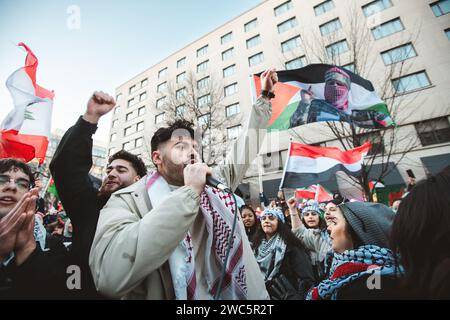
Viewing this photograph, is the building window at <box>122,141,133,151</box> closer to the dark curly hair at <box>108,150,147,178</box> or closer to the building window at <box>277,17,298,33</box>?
the building window at <box>277,17,298,33</box>

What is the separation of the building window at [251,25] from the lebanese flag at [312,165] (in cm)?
1974

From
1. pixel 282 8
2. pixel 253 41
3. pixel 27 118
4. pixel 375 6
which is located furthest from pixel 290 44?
pixel 27 118

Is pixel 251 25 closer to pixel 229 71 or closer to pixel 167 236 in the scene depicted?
pixel 229 71

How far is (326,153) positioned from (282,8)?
19587 mm

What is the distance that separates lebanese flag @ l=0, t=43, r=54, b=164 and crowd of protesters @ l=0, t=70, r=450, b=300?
203 cm

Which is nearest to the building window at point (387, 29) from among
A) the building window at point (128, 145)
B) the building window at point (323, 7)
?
the building window at point (323, 7)

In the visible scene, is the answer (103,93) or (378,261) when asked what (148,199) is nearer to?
(103,93)

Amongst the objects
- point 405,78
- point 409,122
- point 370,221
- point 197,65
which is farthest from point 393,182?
point 197,65

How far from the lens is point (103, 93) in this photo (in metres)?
1.44

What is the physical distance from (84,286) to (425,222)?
2000 millimetres

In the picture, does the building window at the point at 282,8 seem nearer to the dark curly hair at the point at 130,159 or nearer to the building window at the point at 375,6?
the building window at the point at 375,6

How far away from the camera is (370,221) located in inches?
68.7

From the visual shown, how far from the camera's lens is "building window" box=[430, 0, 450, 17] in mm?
12509

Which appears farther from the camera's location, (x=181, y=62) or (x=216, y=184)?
(x=181, y=62)
